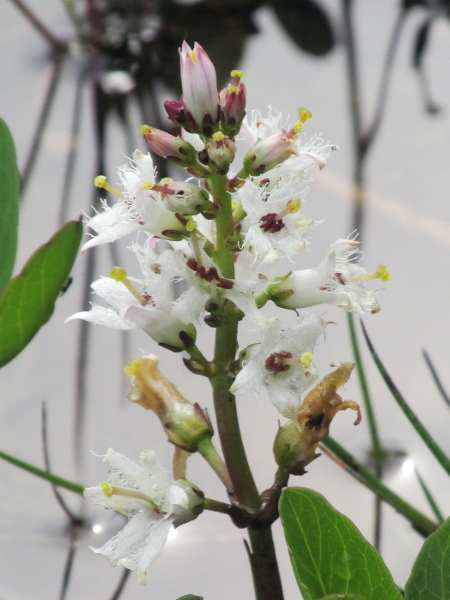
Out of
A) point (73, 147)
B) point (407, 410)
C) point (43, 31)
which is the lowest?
point (407, 410)

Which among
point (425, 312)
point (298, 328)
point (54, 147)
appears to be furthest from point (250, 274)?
point (54, 147)

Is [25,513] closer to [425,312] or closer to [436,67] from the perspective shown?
[425,312]

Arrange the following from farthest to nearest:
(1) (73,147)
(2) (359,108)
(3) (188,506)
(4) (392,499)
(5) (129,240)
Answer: (2) (359,108) → (1) (73,147) → (5) (129,240) → (4) (392,499) → (3) (188,506)

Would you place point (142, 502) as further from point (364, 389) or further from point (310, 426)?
point (364, 389)

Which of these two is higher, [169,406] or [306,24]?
[306,24]

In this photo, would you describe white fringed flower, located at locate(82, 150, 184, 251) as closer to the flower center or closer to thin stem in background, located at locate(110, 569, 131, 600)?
the flower center

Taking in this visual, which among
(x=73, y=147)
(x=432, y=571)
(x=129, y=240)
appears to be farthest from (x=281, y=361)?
(x=73, y=147)
